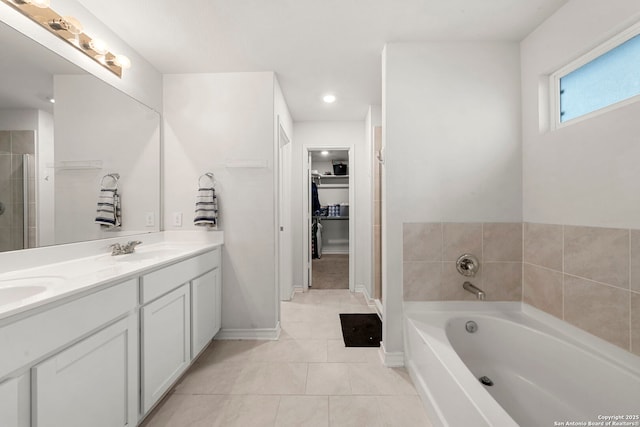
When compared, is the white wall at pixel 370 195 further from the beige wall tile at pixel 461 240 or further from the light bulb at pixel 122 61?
the light bulb at pixel 122 61

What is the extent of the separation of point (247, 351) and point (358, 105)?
281 cm

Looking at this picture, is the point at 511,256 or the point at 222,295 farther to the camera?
the point at 222,295

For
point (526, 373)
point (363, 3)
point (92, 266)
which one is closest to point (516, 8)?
point (363, 3)

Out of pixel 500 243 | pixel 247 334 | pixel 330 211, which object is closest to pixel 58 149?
pixel 247 334

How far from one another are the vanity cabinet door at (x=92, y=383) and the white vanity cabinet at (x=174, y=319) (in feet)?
0.33

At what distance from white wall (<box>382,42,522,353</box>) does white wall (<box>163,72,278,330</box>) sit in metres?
1.08

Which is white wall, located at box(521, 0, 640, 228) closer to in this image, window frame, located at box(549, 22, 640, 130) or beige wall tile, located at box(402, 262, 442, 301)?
window frame, located at box(549, 22, 640, 130)

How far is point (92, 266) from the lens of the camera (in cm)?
145

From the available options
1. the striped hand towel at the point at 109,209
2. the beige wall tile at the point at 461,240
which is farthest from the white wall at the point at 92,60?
the beige wall tile at the point at 461,240

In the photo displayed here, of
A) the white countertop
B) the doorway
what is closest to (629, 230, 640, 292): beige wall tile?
the white countertop

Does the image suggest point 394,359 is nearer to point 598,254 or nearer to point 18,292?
point 598,254

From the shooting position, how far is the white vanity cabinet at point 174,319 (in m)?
1.39

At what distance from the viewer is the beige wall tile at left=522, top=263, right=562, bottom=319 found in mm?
1612

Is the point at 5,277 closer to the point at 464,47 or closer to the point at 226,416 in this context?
the point at 226,416
